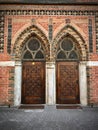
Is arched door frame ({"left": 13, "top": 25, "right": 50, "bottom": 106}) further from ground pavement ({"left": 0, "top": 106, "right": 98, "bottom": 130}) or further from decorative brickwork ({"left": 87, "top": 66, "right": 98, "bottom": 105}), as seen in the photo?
decorative brickwork ({"left": 87, "top": 66, "right": 98, "bottom": 105})

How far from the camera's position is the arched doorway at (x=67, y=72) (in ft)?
31.4

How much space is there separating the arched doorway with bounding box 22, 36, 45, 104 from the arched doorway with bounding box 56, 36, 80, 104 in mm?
815

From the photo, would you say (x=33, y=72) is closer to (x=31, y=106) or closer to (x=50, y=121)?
(x=31, y=106)

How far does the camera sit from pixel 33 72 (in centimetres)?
964

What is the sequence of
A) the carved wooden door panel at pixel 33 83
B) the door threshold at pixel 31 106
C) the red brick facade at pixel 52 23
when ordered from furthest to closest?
the carved wooden door panel at pixel 33 83 → the red brick facade at pixel 52 23 → the door threshold at pixel 31 106

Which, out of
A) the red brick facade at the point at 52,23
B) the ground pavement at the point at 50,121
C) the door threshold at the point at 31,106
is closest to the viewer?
the ground pavement at the point at 50,121

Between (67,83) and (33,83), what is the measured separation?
1727 millimetres

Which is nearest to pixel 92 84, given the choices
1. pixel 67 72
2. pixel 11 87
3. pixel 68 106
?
pixel 67 72

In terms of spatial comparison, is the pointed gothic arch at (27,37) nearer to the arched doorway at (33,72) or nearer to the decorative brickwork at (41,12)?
the arched doorway at (33,72)

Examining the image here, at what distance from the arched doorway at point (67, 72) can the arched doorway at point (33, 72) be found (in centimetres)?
81

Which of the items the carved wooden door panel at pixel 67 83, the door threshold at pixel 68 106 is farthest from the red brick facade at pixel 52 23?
the door threshold at pixel 68 106

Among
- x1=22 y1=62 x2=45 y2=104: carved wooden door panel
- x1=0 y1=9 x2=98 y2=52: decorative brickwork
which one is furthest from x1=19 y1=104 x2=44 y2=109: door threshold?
x1=0 y1=9 x2=98 y2=52: decorative brickwork

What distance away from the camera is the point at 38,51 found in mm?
9742

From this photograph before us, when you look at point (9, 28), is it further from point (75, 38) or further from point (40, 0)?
point (75, 38)
